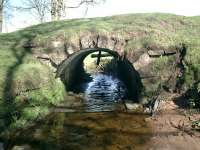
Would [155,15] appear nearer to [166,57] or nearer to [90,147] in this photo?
[166,57]

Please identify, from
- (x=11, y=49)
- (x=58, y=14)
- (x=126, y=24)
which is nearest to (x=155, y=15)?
(x=126, y=24)

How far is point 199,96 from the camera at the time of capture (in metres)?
14.8

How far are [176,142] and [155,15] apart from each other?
10.4 meters

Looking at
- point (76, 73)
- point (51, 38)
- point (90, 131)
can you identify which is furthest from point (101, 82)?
point (90, 131)

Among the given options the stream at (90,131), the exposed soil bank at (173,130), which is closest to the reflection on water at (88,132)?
the stream at (90,131)

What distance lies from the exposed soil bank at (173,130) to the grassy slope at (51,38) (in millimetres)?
2016

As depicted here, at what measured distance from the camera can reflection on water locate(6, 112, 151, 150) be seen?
36.2 feet

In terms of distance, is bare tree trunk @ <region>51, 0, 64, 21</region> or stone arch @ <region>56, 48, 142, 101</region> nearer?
stone arch @ <region>56, 48, 142, 101</region>

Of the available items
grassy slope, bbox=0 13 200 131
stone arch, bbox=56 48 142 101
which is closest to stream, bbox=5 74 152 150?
grassy slope, bbox=0 13 200 131

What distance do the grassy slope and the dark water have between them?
181 cm

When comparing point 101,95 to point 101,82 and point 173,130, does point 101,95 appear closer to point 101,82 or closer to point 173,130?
point 101,82

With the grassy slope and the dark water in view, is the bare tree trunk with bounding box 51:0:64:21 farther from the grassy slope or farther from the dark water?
the grassy slope

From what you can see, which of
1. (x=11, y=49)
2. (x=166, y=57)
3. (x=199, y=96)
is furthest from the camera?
(x=11, y=49)

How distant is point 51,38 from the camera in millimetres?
17406
